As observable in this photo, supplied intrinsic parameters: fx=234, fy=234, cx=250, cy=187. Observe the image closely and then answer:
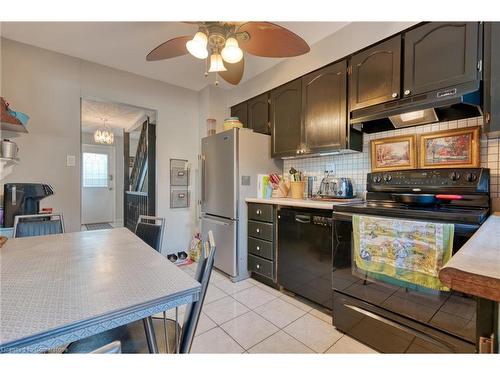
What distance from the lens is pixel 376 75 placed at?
1.83 meters

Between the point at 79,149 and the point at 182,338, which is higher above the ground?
the point at 79,149

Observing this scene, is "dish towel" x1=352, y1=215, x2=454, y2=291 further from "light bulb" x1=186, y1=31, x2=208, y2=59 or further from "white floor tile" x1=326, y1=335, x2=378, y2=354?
"light bulb" x1=186, y1=31, x2=208, y2=59

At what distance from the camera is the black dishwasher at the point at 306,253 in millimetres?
1872

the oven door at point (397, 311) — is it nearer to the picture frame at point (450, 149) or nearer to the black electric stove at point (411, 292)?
the black electric stove at point (411, 292)

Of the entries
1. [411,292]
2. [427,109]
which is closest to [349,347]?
[411,292]

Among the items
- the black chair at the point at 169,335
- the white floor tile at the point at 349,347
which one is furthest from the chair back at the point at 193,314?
the white floor tile at the point at 349,347

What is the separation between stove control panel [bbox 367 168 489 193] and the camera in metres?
1.46

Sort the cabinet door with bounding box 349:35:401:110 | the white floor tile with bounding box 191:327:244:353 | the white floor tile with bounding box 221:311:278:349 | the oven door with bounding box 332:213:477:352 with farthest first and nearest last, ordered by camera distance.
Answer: the cabinet door with bounding box 349:35:401:110, the white floor tile with bounding box 221:311:278:349, the white floor tile with bounding box 191:327:244:353, the oven door with bounding box 332:213:477:352

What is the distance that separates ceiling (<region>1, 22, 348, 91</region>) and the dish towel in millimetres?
1789

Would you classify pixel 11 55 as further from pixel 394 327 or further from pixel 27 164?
pixel 394 327

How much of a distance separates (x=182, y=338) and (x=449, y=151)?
205 centimetres

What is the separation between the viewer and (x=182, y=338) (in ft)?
3.02

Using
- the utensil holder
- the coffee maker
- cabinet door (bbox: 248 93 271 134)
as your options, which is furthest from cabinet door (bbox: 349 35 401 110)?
the coffee maker
